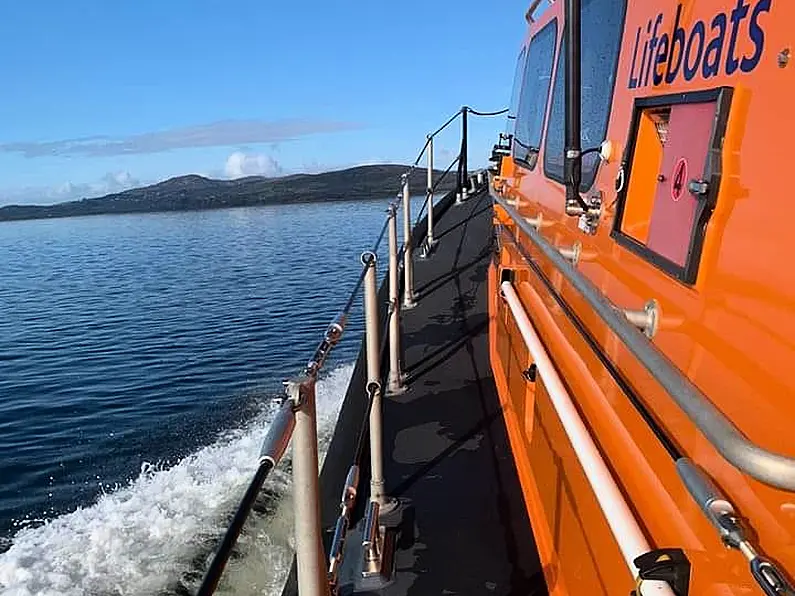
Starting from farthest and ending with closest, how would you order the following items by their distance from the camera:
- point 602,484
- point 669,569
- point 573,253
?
point 573,253 → point 602,484 → point 669,569

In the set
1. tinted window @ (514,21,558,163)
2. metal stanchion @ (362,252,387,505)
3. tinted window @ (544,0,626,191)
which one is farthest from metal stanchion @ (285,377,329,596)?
tinted window @ (514,21,558,163)

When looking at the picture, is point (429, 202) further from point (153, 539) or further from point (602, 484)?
point (602, 484)

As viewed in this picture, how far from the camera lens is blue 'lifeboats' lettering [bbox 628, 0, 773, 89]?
112 centimetres

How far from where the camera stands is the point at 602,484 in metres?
1.46

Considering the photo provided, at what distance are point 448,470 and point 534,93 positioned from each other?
2.08 m

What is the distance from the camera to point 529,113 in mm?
3852

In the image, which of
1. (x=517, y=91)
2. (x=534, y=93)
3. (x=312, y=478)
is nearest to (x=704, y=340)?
(x=312, y=478)

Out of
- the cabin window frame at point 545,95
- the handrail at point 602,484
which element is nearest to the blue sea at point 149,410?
the cabin window frame at point 545,95

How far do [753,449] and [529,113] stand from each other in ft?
10.9

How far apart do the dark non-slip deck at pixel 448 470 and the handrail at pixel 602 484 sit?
100 cm

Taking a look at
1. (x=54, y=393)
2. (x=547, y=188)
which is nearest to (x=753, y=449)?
(x=547, y=188)

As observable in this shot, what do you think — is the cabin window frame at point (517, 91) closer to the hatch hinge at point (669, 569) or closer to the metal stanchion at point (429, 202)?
the metal stanchion at point (429, 202)

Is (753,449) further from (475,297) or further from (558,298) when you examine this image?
(475,297)

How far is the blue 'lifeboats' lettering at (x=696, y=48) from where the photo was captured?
1121 millimetres
